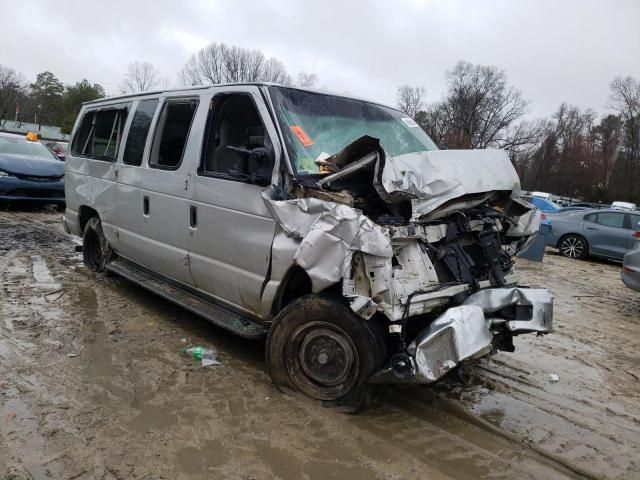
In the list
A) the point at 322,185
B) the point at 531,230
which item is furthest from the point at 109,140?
the point at 531,230

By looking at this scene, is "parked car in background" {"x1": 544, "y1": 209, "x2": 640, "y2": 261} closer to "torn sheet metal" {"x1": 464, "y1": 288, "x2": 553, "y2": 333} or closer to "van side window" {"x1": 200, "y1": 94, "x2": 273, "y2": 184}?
"torn sheet metal" {"x1": 464, "y1": 288, "x2": 553, "y2": 333}

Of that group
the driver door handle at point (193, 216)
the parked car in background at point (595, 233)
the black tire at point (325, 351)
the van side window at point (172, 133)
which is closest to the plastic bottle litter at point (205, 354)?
the black tire at point (325, 351)

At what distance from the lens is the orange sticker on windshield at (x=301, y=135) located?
387 centimetres

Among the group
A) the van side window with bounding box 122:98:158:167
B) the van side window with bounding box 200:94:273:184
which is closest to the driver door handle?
the van side window with bounding box 200:94:273:184

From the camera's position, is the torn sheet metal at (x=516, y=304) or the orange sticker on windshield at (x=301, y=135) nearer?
the torn sheet metal at (x=516, y=304)

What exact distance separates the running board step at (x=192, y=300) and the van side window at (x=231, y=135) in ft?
3.70

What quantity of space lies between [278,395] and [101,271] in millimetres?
3954

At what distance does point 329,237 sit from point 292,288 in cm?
77

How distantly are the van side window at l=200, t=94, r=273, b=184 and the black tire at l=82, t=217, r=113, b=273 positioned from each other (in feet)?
8.30

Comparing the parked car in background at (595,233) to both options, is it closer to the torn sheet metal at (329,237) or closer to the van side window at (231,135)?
the van side window at (231,135)

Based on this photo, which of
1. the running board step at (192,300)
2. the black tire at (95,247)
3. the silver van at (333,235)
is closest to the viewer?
the silver van at (333,235)

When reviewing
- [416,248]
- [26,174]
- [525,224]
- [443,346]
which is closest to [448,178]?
[416,248]

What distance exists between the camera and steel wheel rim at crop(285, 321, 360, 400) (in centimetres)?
336

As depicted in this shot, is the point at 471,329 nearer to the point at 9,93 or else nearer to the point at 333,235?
the point at 333,235
